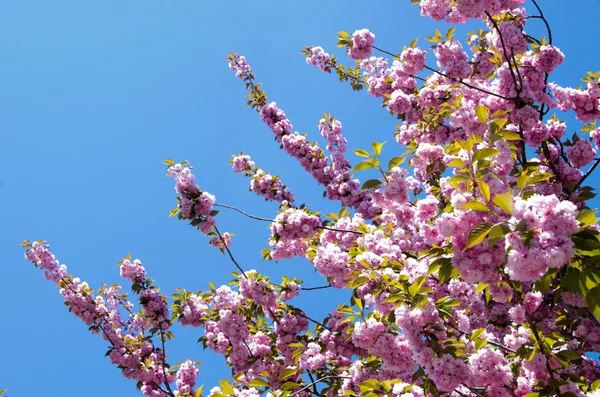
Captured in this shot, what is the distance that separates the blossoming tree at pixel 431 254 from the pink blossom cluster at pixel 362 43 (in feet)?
0.13

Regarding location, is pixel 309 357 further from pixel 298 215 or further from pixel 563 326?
pixel 563 326

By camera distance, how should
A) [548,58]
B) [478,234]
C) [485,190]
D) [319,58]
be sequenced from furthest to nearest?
[319,58] < [548,58] < [485,190] < [478,234]

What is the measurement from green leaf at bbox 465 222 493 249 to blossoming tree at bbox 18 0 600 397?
1cm

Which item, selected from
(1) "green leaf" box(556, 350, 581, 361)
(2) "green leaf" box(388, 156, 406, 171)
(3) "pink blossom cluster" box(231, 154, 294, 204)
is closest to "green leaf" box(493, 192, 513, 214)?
(2) "green leaf" box(388, 156, 406, 171)

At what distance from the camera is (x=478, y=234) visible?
2.47 meters

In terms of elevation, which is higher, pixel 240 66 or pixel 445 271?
pixel 240 66

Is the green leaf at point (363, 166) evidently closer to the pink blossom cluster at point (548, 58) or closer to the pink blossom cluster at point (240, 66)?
the pink blossom cluster at point (548, 58)

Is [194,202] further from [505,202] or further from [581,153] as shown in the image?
[581,153]

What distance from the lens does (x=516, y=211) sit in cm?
235

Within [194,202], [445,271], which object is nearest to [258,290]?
[194,202]

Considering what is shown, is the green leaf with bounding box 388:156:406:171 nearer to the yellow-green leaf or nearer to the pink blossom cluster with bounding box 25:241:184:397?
the yellow-green leaf

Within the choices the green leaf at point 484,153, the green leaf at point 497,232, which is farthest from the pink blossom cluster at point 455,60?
the green leaf at point 497,232

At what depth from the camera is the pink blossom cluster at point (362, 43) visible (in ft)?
24.2

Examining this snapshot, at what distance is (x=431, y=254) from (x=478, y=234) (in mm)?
1044
